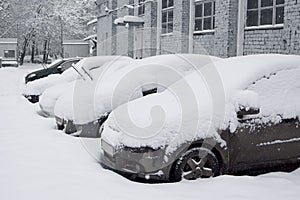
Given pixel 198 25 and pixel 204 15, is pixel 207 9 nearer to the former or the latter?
pixel 204 15

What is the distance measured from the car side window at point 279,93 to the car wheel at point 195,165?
863mm

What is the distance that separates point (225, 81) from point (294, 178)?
145 centimetres

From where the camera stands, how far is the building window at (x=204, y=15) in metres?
15.1

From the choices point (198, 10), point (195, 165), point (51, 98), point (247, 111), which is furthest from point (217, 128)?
point (198, 10)

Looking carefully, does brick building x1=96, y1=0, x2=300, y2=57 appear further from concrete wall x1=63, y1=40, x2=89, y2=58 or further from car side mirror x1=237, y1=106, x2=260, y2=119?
concrete wall x1=63, y1=40, x2=89, y2=58

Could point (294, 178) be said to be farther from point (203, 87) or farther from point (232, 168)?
point (203, 87)

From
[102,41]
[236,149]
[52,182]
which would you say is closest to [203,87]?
[236,149]

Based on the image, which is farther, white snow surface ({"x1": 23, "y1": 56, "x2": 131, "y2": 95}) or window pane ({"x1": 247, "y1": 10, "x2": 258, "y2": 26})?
window pane ({"x1": 247, "y1": 10, "x2": 258, "y2": 26})

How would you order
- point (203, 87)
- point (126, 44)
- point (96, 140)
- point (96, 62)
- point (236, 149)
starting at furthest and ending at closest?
point (126, 44) < point (96, 62) < point (96, 140) < point (203, 87) < point (236, 149)

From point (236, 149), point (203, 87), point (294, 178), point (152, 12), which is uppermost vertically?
point (152, 12)

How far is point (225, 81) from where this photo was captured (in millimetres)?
5316

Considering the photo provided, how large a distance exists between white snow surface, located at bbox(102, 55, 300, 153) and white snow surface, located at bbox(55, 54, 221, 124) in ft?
4.13

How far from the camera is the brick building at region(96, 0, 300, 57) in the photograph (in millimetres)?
11336

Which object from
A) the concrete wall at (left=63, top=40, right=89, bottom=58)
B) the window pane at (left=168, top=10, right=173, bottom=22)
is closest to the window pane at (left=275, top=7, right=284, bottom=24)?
the window pane at (left=168, top=10, right=173, bottom=22)
